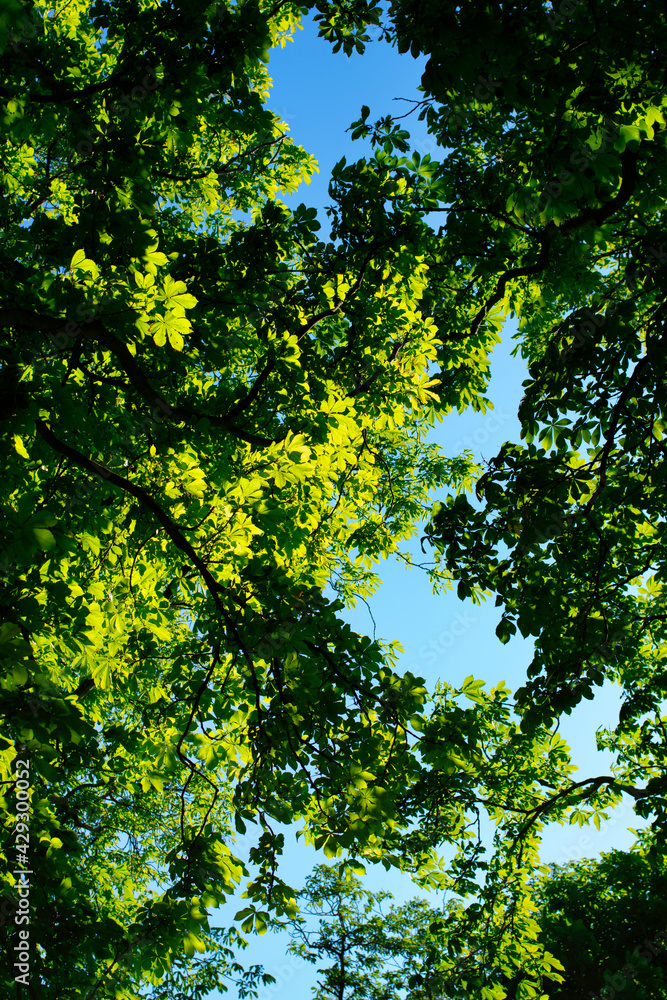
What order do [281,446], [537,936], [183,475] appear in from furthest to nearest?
1. [537,936]
2. [183,475]
3. [281,446]

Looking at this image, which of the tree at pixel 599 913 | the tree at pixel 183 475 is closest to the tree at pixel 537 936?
the tree at pixel 599 913

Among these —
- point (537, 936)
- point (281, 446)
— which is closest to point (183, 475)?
point (281, 446)

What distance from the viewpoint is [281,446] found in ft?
12.3

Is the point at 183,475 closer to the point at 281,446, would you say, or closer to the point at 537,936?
the point at 281,446

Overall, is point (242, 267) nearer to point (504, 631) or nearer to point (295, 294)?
point (295, 294)

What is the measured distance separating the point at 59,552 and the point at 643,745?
7.36 m

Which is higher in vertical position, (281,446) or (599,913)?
(281,446)

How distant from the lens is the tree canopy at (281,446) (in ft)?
11.8

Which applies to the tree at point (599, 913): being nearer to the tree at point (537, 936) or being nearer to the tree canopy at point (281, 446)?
the tree at point (537, 936)

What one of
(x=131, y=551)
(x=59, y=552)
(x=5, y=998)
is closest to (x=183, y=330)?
(x=59, y=552)

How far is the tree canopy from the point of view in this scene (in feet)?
11.8

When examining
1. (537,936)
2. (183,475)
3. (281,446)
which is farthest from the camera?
(537,936)

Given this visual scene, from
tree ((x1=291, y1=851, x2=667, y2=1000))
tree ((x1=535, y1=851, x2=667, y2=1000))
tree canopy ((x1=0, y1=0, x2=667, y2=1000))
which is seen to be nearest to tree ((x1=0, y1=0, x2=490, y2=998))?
tree canopy ((x1=0, y1=0, x2=667, y2=1000))

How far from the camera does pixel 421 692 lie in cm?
417
